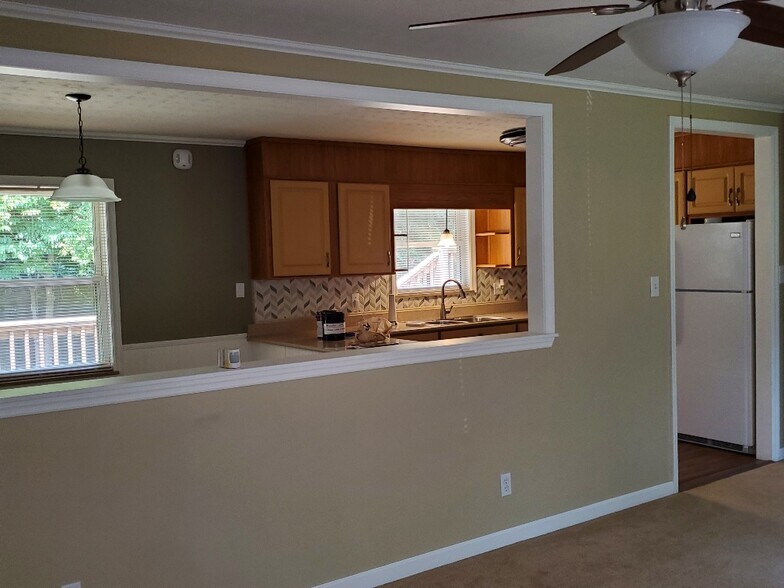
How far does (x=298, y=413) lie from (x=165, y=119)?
7.59ft

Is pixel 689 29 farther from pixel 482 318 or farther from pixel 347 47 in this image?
pixel 482 318

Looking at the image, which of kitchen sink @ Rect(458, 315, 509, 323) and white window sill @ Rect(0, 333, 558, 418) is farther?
kitchen sink @ Rect(458, 315, 509, 323)

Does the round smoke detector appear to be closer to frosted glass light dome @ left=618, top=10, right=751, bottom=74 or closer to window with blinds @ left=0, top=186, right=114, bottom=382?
frosted glass light dome @ left=618, top=10, right=751, bottom=74

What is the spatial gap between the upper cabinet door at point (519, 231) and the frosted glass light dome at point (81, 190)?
3921 mm

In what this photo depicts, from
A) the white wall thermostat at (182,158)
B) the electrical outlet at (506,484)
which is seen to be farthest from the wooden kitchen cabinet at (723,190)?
the white wall thermostat at (182,158)

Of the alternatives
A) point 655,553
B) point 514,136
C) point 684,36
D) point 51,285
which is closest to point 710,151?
point 514,136

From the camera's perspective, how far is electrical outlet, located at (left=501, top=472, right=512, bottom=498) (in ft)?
12.1

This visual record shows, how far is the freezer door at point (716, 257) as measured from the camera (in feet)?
16.5

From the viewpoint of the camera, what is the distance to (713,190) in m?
5.62

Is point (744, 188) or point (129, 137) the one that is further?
point (744, 188)

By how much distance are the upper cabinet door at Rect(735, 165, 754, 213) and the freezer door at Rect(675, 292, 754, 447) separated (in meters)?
0.72

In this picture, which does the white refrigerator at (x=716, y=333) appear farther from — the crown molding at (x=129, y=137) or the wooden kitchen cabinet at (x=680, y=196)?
the crown molding at (x=129, y=137)

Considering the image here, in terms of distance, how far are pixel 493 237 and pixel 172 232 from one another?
2.99 meters

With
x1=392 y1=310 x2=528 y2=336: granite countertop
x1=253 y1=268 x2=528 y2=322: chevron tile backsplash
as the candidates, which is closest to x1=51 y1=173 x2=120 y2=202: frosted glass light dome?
x1=253 y1=268 x2=528 y2=322: chevron tile backsplash
